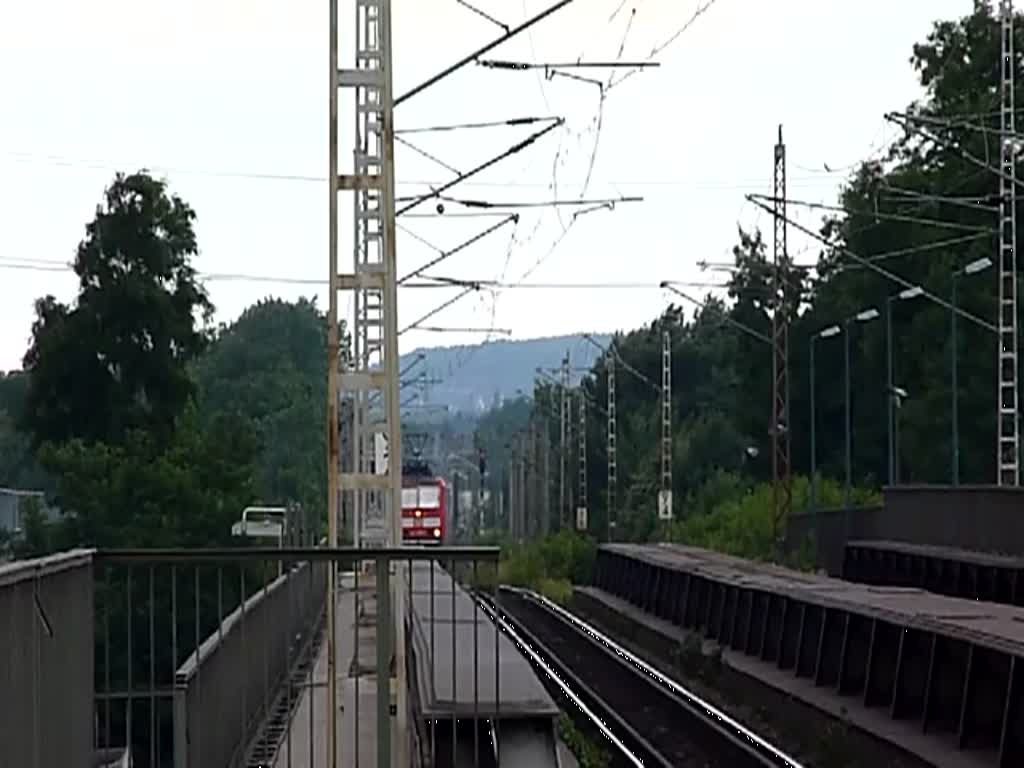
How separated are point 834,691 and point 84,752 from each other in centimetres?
1887

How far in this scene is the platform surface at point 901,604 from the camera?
74.5 feet

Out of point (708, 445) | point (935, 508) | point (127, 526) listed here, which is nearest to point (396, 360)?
point (935, 508)

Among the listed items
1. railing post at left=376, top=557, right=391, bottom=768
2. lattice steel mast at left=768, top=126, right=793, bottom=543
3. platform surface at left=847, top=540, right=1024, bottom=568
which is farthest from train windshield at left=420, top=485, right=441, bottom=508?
railing post at left=376, top=557, right=391, bottom=768

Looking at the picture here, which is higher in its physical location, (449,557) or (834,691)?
(449,557)

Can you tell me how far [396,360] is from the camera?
65.0ft

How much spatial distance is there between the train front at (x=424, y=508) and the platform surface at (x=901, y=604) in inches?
1538

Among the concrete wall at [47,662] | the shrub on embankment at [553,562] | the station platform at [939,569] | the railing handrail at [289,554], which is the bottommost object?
the shrub on embankment at [553,562]

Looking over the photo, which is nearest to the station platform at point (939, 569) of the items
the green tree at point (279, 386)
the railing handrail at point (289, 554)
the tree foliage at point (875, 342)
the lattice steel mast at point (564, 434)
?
the tree foliage at point (875, 342)

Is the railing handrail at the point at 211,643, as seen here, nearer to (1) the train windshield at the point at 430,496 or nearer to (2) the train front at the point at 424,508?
(2) the train front at the point at 424,508

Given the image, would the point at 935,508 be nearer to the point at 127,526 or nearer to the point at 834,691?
the point at 834,691

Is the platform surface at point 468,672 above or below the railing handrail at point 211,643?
below

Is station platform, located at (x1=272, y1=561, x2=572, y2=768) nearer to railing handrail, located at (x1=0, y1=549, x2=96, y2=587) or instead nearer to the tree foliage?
railing handrail, located at (x1=0, y1=549, x2=96, y2=587)

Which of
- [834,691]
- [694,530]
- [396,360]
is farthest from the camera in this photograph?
[694,530]

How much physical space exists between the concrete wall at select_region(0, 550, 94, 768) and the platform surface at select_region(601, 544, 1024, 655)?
1138cm
